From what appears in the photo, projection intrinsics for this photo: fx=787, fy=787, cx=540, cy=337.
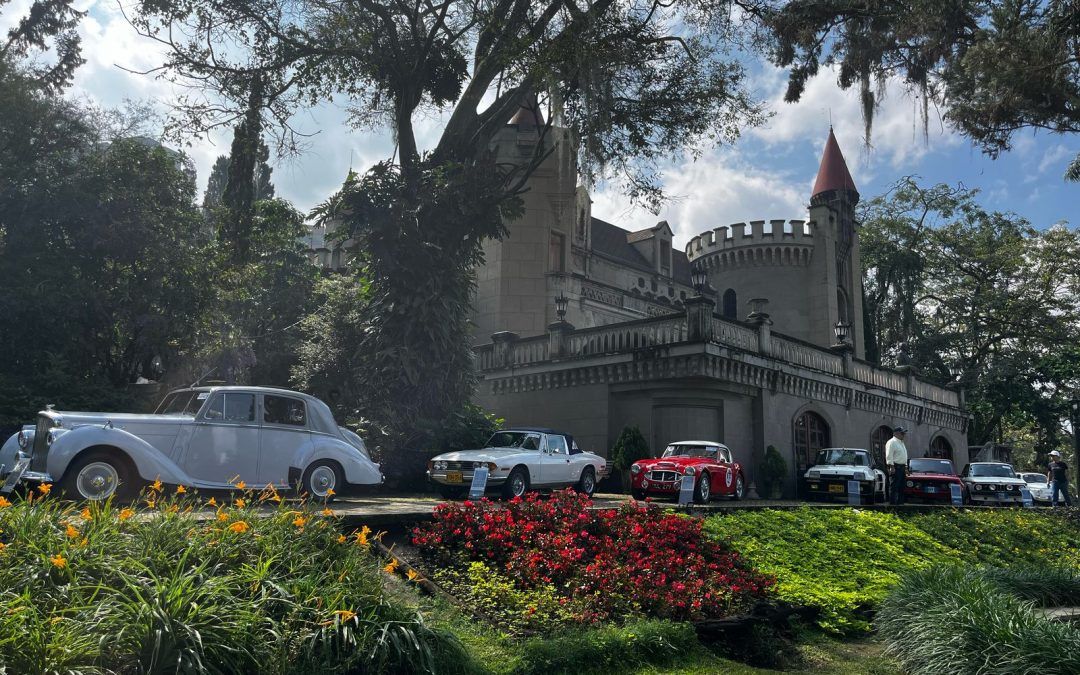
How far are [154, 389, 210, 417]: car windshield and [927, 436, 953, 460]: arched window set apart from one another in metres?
35.4

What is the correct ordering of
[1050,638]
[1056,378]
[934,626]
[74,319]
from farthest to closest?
[1056,378] < [74,319] < [934,626] < [1050,638]

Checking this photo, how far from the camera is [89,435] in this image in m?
9.95

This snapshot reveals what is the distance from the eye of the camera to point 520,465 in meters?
15.8

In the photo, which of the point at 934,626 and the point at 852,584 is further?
the point at 852,584

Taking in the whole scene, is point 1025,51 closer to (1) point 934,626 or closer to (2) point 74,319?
(1) point 934,626

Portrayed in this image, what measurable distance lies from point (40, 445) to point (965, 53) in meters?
17.0

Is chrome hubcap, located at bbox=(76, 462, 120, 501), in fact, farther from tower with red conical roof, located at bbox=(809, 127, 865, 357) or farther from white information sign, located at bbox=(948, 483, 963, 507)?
tower with red conical roof, located at bbox=(809, 127, 865, 357)

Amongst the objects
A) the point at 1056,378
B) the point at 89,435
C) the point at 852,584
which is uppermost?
the point at 1056,378

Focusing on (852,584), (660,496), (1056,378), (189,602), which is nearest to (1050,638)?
(852,584)

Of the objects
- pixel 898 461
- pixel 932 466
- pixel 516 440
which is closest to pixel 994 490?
pixel 932 466

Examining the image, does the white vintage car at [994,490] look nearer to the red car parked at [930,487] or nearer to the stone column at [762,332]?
the red car parked at [930,487]

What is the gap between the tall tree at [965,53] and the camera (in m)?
14.2

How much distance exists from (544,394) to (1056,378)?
3141cm

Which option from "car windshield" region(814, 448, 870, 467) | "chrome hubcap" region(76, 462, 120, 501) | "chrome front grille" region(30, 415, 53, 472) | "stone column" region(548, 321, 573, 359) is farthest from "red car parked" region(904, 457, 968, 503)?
"chrome front grille" region(30, 415, 53, 472)
